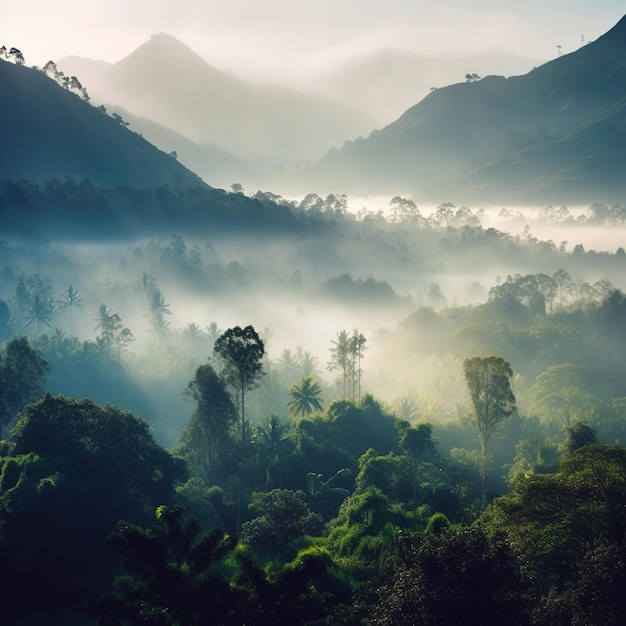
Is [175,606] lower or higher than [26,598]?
higher

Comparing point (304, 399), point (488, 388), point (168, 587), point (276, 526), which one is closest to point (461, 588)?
point (168, 587)

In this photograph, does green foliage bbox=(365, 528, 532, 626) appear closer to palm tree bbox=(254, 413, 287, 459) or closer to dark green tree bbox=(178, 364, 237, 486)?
dark green tree bbox=(178, 364, 237, 486)

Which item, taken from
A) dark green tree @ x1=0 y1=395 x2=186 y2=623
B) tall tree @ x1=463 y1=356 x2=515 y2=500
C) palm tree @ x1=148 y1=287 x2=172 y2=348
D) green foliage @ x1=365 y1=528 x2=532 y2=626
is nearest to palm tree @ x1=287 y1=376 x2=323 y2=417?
tall tree @ x1=463 y1=356 x2=515 y2=500

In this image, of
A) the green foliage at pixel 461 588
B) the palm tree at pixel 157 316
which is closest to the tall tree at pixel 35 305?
the palm tree at pixel 157 316

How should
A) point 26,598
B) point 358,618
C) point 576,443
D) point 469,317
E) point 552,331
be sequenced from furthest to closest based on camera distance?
point 469,317, point 552,331, point 576,443, point 26,598, point 358,618

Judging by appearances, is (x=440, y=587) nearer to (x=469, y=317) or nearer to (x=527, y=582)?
(x=527, y=582)

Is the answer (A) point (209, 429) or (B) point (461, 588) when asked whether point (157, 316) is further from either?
(B) point (461, 588)

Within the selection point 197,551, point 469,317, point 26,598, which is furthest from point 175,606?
point 469,317
